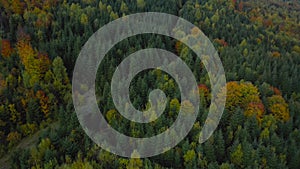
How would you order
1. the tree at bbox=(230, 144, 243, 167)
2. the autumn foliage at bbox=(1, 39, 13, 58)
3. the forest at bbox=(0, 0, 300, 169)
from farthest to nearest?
1. the autumn foliage at bbox=(1, 39, 13, 58)
2. the forest at bbox=(0, 0, 300, 169)
3. the tree at bbox=(230, 144, 243, 167)

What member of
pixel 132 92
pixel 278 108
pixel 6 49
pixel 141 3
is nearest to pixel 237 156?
pixel 278 108

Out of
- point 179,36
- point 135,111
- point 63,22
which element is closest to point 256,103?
point 135,111

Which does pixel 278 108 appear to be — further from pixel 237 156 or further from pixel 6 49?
pixel 6 49

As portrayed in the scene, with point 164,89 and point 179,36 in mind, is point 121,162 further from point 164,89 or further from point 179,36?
point 179,36

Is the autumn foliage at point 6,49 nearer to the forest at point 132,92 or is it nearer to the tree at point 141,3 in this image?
the forest at point 132,92

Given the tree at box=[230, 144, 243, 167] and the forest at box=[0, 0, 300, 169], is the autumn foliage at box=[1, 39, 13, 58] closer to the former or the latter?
the forest at box=[0, 0, 300, 169]

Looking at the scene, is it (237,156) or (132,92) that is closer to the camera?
(237,156)

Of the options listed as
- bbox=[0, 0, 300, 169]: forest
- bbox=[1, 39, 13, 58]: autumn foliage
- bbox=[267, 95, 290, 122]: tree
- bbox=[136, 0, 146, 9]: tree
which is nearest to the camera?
bbox=[0, 0, 300, 169]: forest

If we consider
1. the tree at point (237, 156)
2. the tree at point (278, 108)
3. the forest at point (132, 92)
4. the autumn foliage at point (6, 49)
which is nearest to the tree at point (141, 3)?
the forest at point (132, 92)

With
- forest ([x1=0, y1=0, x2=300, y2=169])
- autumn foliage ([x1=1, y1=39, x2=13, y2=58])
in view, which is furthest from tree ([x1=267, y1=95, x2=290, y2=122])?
autumn foliage ([x1=1, y1=39, x2=13, y2=58])
